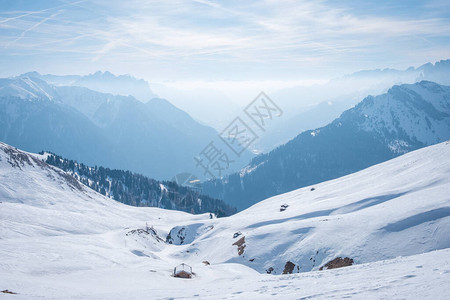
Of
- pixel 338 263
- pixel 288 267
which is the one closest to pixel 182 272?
pixel 288 267

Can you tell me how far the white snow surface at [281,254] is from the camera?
1794 centimetres

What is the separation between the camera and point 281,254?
46.1 metres

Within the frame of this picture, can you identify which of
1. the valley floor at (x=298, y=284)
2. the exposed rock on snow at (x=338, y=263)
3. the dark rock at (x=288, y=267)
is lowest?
the dark rock at (x=288, y=267)

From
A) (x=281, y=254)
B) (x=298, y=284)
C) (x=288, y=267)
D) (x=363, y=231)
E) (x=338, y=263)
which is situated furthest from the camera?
(x=281, y=254)

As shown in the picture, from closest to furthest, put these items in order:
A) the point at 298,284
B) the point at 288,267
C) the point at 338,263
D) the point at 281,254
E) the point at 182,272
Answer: the point at 298,284, the point at 182,272, the point at 338,263, the point at 288,267, the point at 281,254

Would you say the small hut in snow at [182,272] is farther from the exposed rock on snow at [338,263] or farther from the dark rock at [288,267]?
the exposed rock on snow at [338,263]

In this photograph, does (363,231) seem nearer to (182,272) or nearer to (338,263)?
(338,263)

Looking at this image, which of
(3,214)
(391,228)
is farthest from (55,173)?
(391,228)

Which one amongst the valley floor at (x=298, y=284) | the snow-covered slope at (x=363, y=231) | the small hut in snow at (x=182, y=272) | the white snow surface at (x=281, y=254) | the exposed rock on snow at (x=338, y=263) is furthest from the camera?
the exposed rock on snow at (x=338, y=263)

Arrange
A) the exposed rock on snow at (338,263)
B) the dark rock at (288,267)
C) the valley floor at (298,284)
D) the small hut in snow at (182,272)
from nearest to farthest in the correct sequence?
the valley floor at (298,284) → the small hut in snow at (182,272) → the exposed rock on snow at (338,263) → the dark rock at (288,267)

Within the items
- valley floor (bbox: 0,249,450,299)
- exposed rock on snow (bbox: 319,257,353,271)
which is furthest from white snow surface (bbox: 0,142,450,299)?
exposed rock on snow (bbox: 319,257,353,271)

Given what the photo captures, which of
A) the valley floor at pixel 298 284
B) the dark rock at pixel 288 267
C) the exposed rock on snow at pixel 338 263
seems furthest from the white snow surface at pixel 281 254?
the exposed rock on snow at pixel 338 263

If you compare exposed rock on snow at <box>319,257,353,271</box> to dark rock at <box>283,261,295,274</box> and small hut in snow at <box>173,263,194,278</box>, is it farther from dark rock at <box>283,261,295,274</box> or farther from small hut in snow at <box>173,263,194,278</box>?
small hut in snow at <box>173,263,194,278</box>

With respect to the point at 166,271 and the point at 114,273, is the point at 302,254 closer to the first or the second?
the point at 166,271
